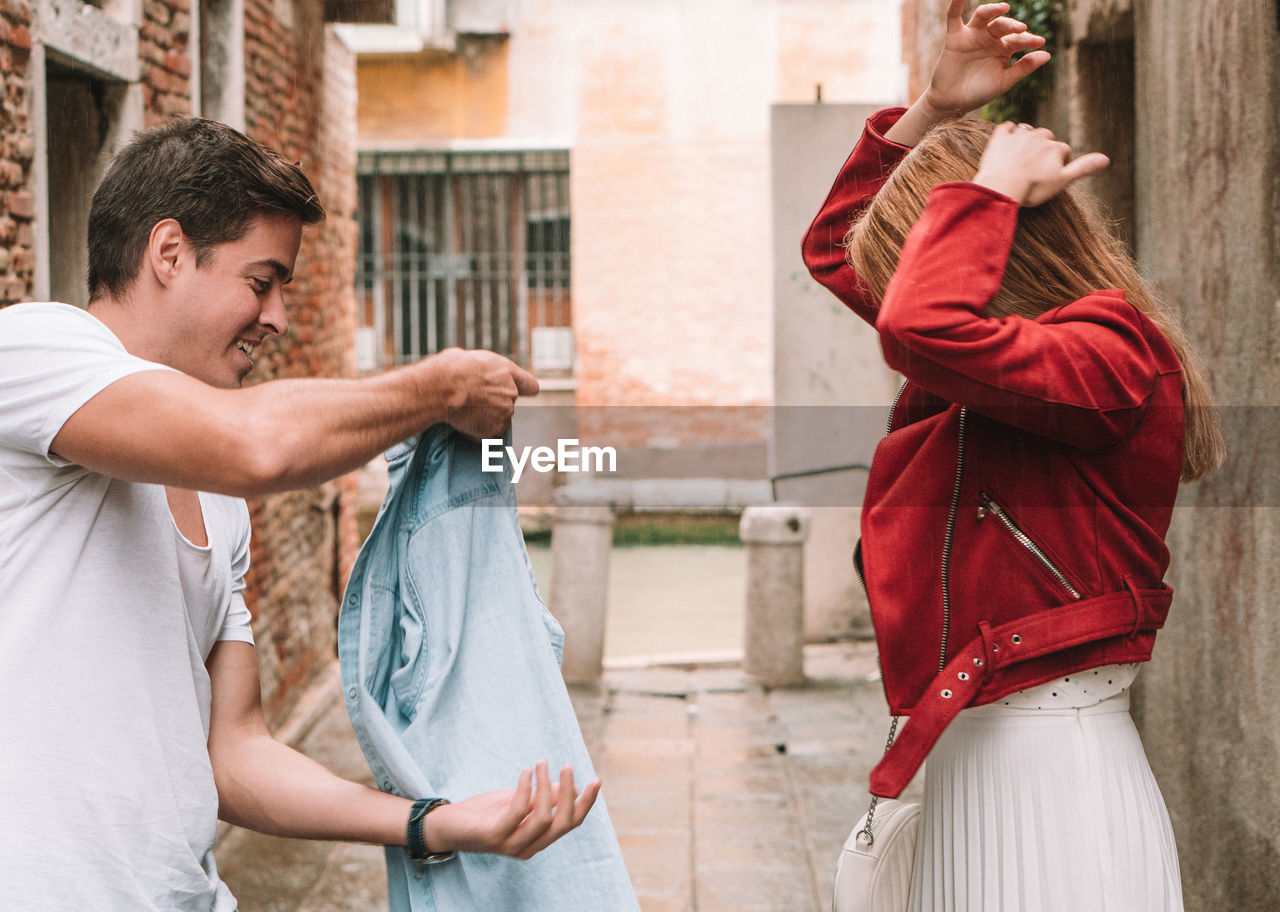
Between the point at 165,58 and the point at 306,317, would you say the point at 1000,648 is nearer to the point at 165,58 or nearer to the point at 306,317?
the point at 165,58

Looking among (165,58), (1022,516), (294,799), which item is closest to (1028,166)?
(1022,516)

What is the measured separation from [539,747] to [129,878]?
0.55 metres

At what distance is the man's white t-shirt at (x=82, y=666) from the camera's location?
147 cm

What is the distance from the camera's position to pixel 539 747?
5.91ft


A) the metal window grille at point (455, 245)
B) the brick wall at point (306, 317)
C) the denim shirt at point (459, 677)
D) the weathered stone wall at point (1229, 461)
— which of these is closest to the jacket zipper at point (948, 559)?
the denim shirt at point (459, 677)

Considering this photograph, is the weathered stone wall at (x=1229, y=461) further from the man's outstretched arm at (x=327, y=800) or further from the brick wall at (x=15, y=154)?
the brick wall at (x=15, y=154)

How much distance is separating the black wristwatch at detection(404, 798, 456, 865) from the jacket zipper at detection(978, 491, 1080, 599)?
87cm

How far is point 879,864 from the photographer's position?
204cm

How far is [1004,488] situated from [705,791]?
4305 millimetres

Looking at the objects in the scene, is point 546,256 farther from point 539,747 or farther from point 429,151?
point 539,747

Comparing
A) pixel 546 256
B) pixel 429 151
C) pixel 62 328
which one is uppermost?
pixel 429 151

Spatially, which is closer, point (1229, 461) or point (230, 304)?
point (230, 304)

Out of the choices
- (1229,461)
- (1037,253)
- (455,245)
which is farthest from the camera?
(455,245)

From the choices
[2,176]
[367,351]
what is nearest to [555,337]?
[367,351]
